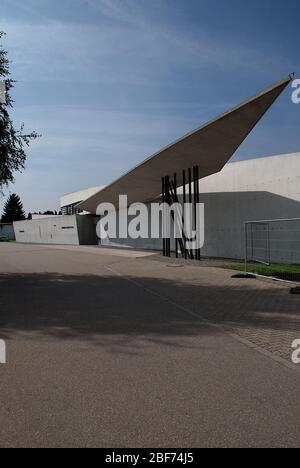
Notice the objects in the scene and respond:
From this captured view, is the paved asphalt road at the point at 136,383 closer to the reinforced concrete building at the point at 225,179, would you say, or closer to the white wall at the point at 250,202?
the reinforced concrete building at the point at 225,179

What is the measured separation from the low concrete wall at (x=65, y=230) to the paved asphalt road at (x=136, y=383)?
1487 inches

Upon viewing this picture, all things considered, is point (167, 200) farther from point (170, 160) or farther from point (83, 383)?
point (83, 383)

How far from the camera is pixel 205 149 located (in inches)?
793

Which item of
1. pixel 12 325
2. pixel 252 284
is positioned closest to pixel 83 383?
pixel 12 325

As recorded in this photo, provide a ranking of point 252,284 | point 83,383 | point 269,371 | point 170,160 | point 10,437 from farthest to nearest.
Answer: point 170,160 < point 252,284 < point 269,371 < point 83,383 < point 10,437

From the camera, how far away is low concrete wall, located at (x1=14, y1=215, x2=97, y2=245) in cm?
4659

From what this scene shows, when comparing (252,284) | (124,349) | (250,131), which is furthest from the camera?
(250,131)

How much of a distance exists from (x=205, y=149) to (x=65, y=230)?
3101cm

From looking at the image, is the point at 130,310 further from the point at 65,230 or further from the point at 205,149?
the point at 65,230

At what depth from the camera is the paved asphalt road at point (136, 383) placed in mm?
3455

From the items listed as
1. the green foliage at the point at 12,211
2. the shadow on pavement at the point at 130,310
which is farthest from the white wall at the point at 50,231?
the green foliage at the point at 12,211

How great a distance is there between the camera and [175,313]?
8750mm

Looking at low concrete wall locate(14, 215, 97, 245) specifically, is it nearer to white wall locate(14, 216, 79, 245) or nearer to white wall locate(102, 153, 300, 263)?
white wall locate(14, 216, 79, 245)

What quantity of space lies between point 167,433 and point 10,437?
1.16 m
